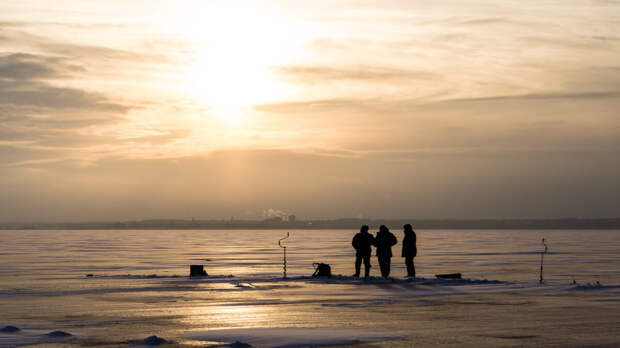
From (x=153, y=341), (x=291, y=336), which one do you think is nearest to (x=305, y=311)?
(x=291, y=336)

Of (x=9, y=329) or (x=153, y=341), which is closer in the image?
(x=153, y=341)

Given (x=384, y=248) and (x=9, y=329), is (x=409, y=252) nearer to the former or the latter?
(x=384, y=248)

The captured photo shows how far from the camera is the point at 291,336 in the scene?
14195 mm

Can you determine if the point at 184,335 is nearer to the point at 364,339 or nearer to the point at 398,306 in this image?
the point at 364,339

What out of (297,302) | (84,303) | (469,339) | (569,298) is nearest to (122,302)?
(84,303)

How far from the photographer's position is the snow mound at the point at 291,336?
13492 millimetres

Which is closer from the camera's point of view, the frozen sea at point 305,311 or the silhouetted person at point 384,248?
the frozen sea at point 305,311

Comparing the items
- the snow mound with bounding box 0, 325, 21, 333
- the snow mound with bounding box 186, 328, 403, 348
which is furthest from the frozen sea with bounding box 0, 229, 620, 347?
the snow mound with bounding box 0, 325, 21, 333

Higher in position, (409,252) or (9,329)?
(409,252)

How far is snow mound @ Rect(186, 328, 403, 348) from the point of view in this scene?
13492 millimetres

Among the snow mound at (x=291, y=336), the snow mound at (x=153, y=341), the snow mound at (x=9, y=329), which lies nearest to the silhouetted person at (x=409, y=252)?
the snow mound at (x=291, y=336)

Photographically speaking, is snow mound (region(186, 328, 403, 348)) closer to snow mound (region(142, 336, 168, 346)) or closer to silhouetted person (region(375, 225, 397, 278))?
snow mound (region(142, 336, 168, 346))

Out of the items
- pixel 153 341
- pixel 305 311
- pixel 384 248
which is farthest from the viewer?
pixel 384 248

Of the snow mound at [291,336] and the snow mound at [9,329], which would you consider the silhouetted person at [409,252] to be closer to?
the snow mound at [291,336]
